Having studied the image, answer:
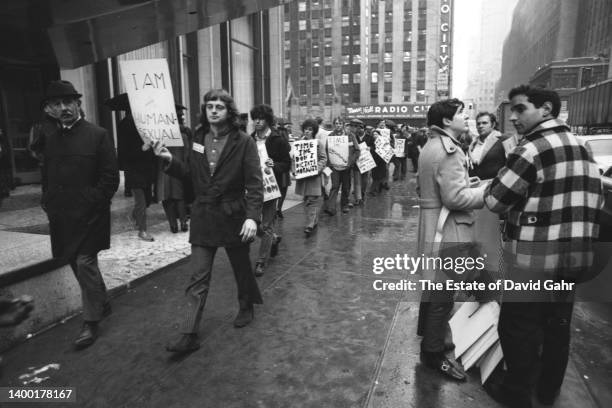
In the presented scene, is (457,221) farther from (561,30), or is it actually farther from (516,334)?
(561,30)

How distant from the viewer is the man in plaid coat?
2.52 metres

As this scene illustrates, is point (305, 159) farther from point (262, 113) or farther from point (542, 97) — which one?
point (542, 97)

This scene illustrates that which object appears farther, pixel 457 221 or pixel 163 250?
pixel 163 250

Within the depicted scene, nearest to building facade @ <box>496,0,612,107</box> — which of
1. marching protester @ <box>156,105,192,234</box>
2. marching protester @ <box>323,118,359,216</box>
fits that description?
marching protester @ <box>323,118,359,216</box>

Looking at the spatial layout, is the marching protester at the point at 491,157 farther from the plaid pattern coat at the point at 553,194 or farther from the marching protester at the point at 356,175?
the marching protester at the point at 356,175

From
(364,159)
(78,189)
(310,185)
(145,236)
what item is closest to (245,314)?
(78,189)

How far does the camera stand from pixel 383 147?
12352mm

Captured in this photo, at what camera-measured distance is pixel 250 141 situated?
382cm

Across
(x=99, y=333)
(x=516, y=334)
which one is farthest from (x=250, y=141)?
(x=516, y=334)

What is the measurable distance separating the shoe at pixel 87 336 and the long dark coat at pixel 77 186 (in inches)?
24.0

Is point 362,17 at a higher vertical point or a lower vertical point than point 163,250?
higher

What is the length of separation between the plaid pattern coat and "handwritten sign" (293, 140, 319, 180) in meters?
5.21

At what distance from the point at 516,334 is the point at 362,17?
92.9 metres

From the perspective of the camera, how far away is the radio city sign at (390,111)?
71.1 m
